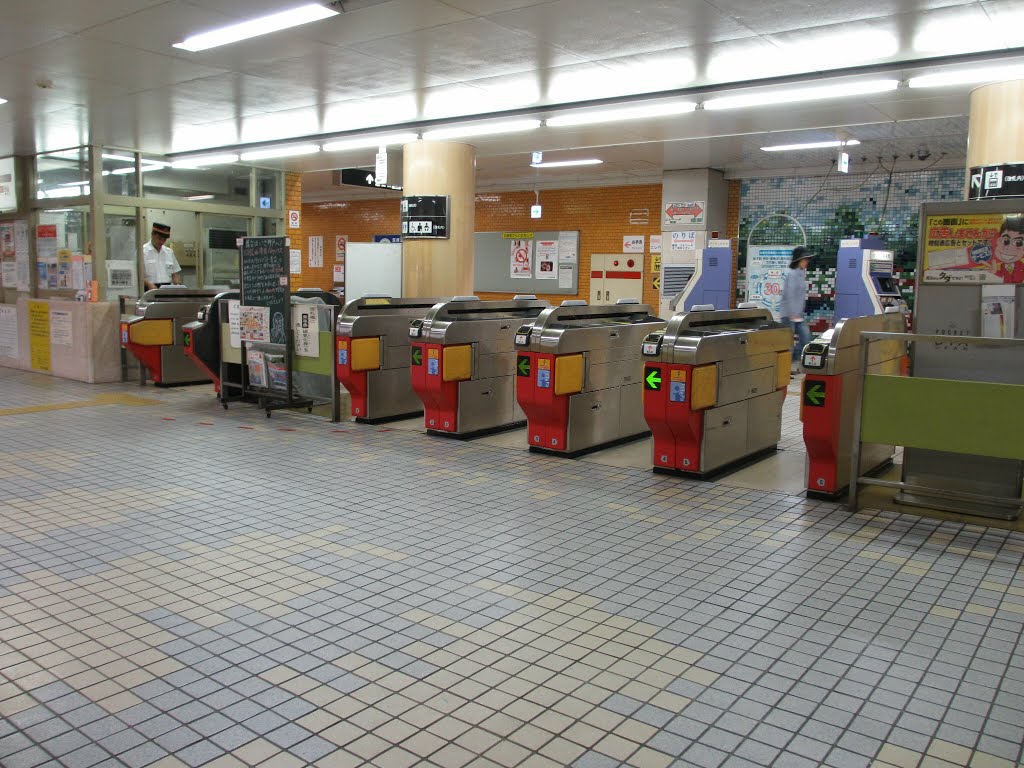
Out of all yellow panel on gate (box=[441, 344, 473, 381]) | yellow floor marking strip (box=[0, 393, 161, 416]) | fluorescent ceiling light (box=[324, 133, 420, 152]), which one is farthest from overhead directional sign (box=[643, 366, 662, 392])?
yellow floor marking strip (box=[0, 393, 161, 416])

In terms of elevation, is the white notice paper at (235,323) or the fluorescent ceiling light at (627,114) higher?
the fluorescent ceiling light at (627,114)

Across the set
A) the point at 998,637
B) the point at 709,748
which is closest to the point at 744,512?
the point at 998,637

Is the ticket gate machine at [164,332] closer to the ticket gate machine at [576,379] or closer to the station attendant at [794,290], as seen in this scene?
the ticket gate machine at [576,379]

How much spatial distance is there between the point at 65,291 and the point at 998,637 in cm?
1145

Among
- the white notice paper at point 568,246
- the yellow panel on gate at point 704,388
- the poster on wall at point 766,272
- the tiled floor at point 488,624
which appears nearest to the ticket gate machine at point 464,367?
the tiled floor at point 488,624

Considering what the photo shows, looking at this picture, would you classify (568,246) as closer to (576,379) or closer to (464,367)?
(464,367)

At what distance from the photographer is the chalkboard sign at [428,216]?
31.6 feet

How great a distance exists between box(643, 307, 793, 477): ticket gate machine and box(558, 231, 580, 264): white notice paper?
964 cm

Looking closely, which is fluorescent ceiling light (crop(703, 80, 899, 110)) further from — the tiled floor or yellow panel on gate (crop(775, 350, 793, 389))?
the tiled floor

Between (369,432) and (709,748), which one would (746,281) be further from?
(709,748)

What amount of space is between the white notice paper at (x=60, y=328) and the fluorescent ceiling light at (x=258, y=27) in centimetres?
534

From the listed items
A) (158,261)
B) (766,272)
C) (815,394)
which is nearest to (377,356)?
(815,394)

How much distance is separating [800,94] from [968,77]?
1.43 metres

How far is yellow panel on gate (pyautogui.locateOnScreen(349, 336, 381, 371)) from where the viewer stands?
297 inches
